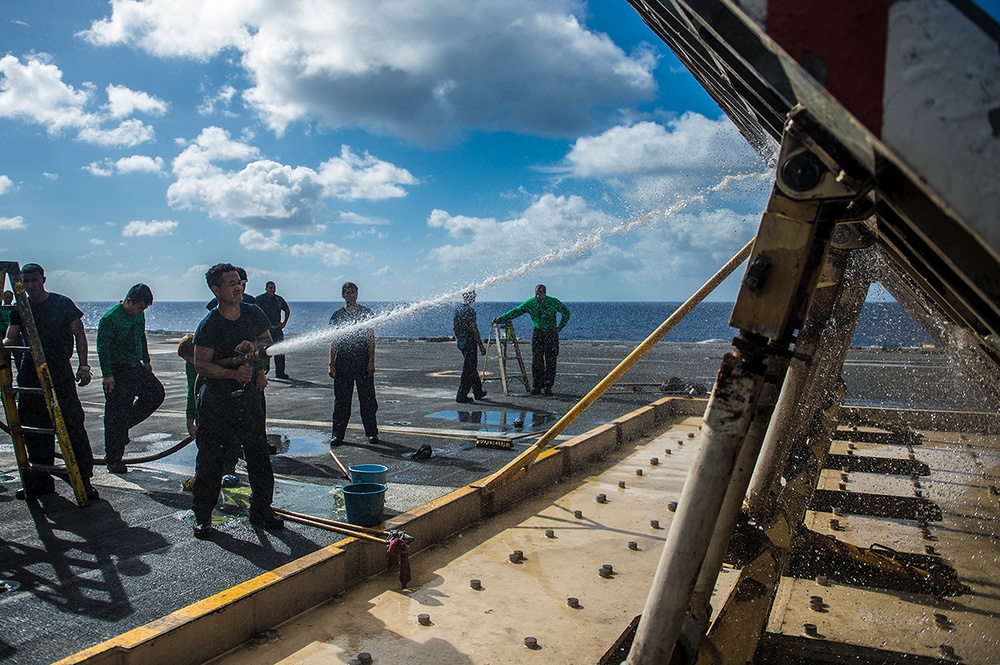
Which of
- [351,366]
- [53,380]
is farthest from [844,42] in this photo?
[351,366]

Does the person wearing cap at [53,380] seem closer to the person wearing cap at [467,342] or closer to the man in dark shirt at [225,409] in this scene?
A: the man in dark shirt at [225,409]

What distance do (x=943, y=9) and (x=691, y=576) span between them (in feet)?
4.72

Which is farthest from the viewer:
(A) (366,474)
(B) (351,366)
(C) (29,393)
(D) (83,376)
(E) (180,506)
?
(B) (351,366)

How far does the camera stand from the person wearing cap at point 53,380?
5.91m

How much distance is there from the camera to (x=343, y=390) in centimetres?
828

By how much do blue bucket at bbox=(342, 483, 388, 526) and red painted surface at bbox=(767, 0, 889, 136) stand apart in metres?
3.91

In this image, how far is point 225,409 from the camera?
5055 millimetres

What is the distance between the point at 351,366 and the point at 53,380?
3.02 m

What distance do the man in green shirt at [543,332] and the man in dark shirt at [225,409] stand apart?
8.01 m

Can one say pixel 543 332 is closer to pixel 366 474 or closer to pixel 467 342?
pixel 467 342

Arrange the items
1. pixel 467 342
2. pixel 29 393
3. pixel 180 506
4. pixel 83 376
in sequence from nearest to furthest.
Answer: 1. pixel 180 506
2. pixel 29 393
3. pixel 83 376
4. pixel 467 342

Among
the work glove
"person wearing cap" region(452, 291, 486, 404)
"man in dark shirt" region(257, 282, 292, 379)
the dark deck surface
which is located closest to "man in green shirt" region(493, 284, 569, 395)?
the dark deck surface

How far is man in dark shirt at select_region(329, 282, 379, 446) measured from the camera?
817cm

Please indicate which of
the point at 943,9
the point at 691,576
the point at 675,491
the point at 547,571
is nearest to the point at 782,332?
the point at 691,576
